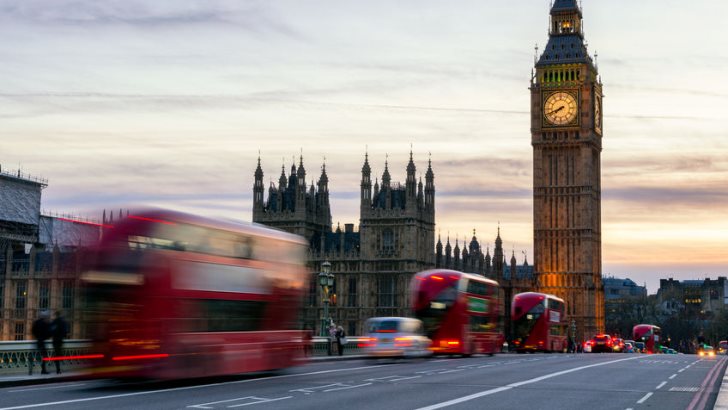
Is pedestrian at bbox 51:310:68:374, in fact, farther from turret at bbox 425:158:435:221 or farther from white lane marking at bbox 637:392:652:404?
turret at bbox 425:158:435:221

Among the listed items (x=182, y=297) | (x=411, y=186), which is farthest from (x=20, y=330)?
(x=182, y=297)

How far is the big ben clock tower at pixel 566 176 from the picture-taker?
4806 inches

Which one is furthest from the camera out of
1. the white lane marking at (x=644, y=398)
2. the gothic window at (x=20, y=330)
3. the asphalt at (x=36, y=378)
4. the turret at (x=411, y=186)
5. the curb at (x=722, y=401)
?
the gothic window at (x=20, y=330)

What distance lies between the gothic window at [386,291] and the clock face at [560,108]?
32.9 metres

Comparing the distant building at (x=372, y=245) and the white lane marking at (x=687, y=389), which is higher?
the distant building at (x=372, y=245)

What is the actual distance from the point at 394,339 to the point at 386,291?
207 ft

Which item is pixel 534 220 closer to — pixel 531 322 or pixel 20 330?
pixel 20 330

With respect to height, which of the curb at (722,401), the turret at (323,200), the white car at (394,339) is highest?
the turret at (323,200)

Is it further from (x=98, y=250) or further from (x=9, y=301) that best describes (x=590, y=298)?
(x=98, y=250)

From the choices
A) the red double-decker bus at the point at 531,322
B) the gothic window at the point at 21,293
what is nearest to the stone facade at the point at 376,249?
the gothic window at the point at 21,293

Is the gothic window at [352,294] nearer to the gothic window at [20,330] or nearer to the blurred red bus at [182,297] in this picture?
the gothic window at [20,330]

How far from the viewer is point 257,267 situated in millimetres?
27359

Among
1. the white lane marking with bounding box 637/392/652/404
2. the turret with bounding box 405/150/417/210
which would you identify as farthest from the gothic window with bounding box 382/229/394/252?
the white lane marking with bounding box 637/392/652/404

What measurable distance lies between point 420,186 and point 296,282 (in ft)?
252
